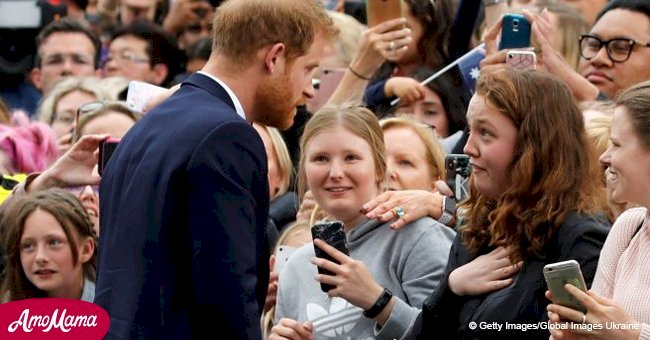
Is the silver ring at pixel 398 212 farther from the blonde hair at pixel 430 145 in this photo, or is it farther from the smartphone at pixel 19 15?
the smartphone at pixel 19 15

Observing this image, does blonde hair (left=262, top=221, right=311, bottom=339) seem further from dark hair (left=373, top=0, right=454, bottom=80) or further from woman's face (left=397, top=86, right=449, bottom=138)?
dark hair (left=373, top=0, right=454, bottom=80)

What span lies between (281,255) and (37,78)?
4.84 m

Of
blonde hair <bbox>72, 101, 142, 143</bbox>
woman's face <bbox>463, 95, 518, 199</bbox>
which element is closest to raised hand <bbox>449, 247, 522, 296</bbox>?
woman's face <bbox>463, 95, 518, 199</bbox>

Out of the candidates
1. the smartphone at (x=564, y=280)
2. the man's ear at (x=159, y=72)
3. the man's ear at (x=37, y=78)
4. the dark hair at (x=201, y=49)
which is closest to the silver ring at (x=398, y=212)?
the smartphone at (x=564, y=280)

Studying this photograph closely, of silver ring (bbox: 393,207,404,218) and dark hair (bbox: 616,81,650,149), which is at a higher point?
dark hair (bbox: 616,81,650,149)

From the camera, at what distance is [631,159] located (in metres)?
4.20

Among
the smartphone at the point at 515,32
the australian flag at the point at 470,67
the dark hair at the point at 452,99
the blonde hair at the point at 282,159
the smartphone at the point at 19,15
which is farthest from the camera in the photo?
the smartphone at the point at 19,15

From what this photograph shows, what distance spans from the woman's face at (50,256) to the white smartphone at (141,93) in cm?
65

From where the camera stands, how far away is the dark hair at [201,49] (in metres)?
9.39

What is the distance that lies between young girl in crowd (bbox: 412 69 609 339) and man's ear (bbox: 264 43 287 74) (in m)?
0.72

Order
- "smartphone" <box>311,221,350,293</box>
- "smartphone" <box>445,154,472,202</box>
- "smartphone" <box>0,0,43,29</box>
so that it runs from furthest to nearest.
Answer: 1. "smartphone" <box>0,0,43,29</box>
2. "smartphone" <box>445,154,472,202</box>
3. "smartphone" <box>311,221,350,293</box>

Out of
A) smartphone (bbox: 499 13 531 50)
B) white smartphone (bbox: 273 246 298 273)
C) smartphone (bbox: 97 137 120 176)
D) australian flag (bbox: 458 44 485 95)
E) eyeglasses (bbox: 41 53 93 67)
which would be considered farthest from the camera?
eyeglasses (bbox: 41 53 93 67)

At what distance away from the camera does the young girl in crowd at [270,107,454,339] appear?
4918mm

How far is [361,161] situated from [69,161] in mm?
1498
